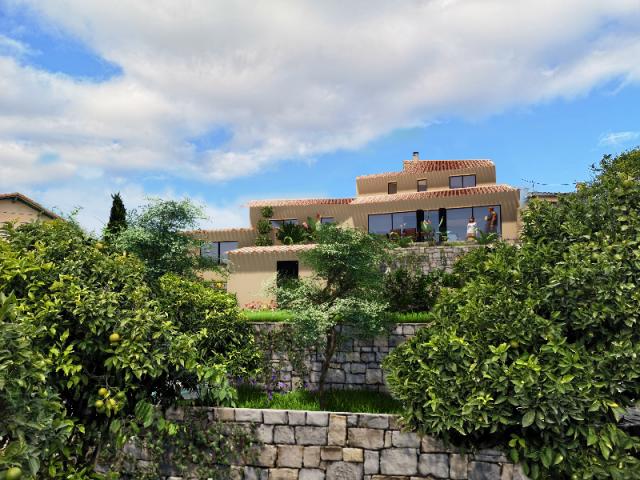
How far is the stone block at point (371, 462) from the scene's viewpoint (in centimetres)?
1008

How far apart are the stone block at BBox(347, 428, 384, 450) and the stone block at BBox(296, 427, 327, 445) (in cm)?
54

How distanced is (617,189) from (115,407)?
33.8 feet

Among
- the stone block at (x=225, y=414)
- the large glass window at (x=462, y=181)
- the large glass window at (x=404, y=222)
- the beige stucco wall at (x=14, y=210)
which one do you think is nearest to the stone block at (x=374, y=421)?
the stone block at (x=225, y=414)

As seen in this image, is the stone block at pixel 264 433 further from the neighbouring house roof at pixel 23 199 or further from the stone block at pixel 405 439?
the neighbouring house roof at pixel 23 199

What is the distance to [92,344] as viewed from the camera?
28.7 feet

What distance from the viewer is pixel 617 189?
10.1 meters

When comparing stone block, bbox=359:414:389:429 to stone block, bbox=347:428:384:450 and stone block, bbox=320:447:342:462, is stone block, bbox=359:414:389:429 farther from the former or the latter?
stone block, bbox=320:447:342:462

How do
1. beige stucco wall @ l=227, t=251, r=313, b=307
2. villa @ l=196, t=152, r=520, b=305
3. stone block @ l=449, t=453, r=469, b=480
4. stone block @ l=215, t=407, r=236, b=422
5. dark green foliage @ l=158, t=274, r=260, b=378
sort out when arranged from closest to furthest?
→ 1. stone block @ l=449, t=453, r=469, b=480
2. stone block @ l=215, t=407, r=236, b=422
3. dark green foliage @ l=158, t=274, r=260, b=378
4. beige stucco wall @ l=227, t=251, r=313, b=307
5. villa @ l=196, t=152, r=520, b=305

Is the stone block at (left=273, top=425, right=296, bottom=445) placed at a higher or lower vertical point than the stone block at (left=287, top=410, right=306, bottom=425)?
lower

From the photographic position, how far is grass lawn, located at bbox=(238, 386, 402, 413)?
512 inches

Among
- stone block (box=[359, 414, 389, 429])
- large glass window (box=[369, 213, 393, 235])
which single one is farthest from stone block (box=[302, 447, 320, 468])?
large glass window (box=[369, 213, 393, 235])

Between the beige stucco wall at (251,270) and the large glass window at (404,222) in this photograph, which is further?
the large glass window at (404,222)

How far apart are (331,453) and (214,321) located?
5.01m

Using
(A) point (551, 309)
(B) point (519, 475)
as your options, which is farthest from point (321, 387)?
(A) point (551, 309)
